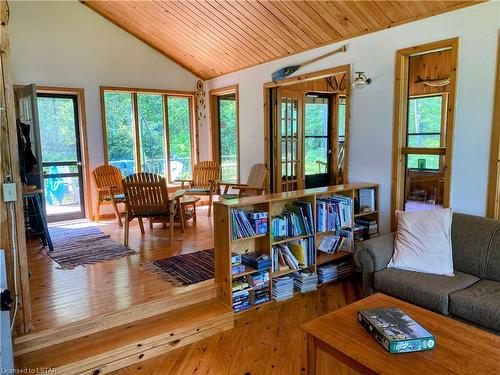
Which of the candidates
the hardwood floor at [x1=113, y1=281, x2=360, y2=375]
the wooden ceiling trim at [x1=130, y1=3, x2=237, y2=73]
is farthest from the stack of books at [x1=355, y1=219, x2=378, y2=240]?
the wooden ceiling trim at [x1=130, y1=3, x2=237, y2=73]

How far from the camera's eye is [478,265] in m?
2.79

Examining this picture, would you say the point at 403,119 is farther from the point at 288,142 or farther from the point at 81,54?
the point at 81,54

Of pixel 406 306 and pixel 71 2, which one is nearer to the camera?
pixel 406 306

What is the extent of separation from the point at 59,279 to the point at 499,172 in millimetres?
3995

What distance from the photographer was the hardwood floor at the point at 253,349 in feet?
7.88

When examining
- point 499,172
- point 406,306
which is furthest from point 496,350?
point 499,172

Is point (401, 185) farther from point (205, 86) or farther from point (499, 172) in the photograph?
point (205, 86)

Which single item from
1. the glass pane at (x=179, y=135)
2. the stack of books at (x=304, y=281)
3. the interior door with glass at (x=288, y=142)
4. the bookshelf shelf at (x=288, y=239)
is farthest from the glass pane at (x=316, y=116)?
the stack of books at (x=304, y=281)

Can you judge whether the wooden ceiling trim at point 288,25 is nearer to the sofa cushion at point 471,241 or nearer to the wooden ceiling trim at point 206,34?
the wooden ceiling trim at point 206,34

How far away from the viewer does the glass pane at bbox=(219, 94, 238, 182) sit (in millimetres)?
6468

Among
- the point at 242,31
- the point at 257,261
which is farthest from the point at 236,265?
the point at 242,31

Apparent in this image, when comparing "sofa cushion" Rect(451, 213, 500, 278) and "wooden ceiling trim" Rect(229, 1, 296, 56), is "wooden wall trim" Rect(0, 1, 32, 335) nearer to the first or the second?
"wooden ceiling trim" Rect(229, 1, 296, 56)

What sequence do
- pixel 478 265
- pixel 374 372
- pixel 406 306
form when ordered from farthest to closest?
pixel 478 265, pixel 406 306, pixel 374 372

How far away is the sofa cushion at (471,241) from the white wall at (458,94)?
33 cm
